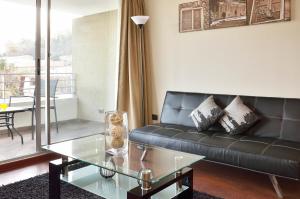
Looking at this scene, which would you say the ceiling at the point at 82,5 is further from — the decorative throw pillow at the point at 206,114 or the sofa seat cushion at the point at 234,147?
the decorative throw pillow at the point at 206,114

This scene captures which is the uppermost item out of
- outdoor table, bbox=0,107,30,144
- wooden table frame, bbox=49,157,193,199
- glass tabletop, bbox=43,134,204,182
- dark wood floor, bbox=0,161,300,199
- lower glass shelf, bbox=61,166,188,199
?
outdoor table, bbox=0,107,30,144

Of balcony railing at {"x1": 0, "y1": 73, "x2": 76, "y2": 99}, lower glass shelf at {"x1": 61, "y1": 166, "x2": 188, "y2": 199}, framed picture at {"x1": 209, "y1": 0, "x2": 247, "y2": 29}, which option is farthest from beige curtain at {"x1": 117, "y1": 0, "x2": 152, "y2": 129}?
lower glass shelf at {"x1": 61, "y1": 166, "x2": 188, "y2": 199}

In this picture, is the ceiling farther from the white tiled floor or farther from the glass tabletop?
the glass tabletop

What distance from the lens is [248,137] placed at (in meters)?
2.84

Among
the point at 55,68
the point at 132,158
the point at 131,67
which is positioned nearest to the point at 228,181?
the point at 132,158

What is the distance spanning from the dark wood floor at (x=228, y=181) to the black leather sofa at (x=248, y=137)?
0.19m

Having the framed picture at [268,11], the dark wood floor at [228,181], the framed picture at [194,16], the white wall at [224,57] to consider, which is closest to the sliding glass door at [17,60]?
the dark wood floor at [228,181]

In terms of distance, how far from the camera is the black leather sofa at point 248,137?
2295 millimetres

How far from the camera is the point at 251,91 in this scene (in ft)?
10.6

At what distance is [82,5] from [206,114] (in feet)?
7.18

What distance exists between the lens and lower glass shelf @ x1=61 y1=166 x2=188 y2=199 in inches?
77.4

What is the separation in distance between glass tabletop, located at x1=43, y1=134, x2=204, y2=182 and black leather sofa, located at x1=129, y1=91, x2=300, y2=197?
0.51 meters

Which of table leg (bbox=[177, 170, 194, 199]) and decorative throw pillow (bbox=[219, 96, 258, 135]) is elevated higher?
decorative throw pillow (bbox=[219, 96, 258, 135])

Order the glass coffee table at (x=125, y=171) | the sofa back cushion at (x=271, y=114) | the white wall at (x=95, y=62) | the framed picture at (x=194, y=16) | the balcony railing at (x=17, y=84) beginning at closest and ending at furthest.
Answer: the glass coffee table at (x=125, y=171) < the sofa back cushion at (x=271, y=114) < the balcony railing at (x=17, y=84) < the framed picture at (x=194, y=16) < the white wall at (x=95, y=62)
